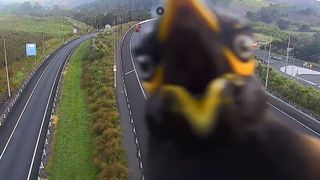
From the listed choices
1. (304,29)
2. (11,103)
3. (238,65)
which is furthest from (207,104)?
(304,29)

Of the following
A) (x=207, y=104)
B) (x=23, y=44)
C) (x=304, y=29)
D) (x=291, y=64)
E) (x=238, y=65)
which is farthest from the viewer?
(x=304, y=29)

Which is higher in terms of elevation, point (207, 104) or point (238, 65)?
point (238, 65)

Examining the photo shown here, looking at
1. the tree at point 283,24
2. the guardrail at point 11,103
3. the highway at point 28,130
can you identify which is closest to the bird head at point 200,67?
the highway at point 28,130

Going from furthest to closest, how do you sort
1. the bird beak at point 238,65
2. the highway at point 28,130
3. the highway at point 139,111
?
the highway at point 139,111 < the highway at point 28,130 < the bird beak at point 238,65

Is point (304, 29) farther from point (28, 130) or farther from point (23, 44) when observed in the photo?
point (28, 130)

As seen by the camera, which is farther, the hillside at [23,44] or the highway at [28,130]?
the hillside at [23,44]

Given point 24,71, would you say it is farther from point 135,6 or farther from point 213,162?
point 135,6

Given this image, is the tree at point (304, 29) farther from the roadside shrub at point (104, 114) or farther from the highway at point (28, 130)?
the highway at point (28, 130)
